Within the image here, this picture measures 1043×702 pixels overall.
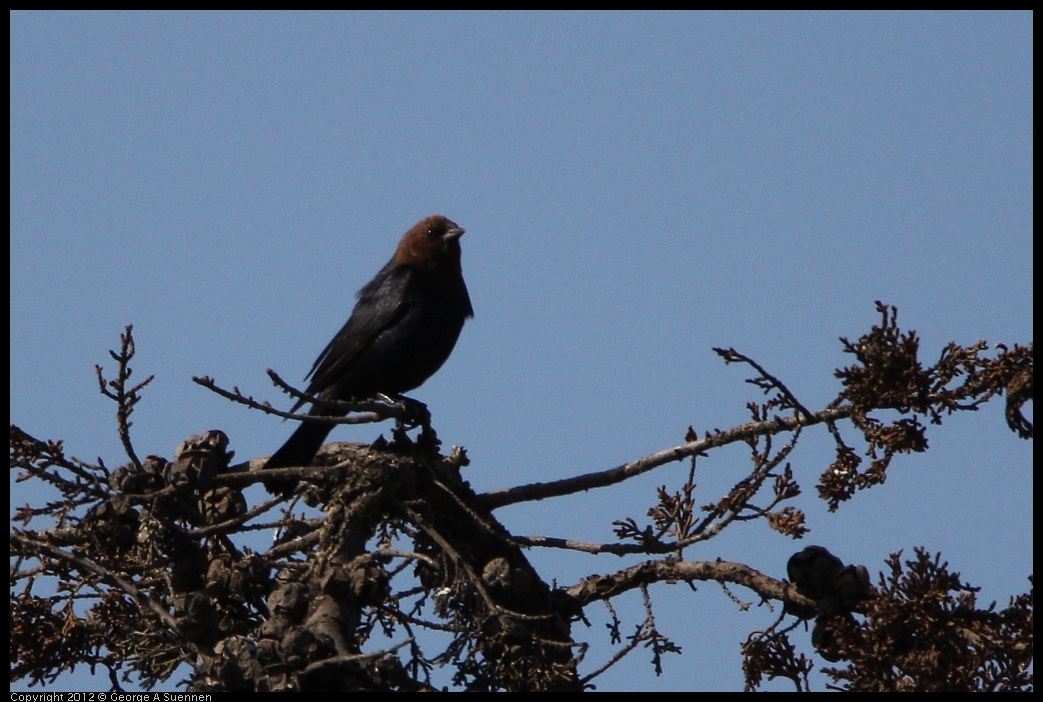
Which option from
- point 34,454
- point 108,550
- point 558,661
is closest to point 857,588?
point 558,661

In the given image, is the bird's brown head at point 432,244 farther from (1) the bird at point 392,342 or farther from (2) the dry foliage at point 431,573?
(2) the dry foliage at point 431,573

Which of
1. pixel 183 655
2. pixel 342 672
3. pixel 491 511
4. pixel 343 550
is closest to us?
pixel 342 672

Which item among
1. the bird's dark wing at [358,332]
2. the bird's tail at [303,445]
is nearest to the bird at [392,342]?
the bird's dark wing at [358,332]

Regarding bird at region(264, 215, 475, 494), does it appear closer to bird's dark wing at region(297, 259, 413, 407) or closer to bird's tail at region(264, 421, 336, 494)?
bird's dark wing at region(297, 259, 413, 407)

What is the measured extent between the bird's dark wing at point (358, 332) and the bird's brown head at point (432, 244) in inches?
12.4

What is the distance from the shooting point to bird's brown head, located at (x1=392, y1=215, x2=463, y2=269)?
24.9ft

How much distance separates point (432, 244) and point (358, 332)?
968mm

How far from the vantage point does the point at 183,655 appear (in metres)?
4.14

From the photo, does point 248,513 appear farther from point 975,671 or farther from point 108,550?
point 975,671

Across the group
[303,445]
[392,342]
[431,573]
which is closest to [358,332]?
[392,342]

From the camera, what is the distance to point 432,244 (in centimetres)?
768

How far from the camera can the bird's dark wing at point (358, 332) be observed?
6934 mm

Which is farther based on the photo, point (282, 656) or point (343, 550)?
point (343, 550)
